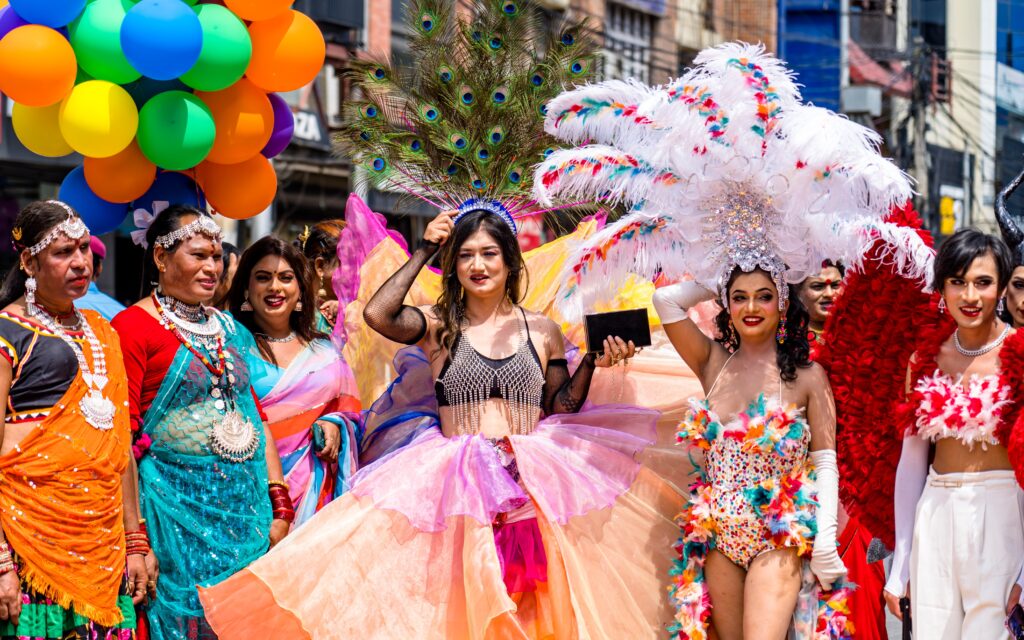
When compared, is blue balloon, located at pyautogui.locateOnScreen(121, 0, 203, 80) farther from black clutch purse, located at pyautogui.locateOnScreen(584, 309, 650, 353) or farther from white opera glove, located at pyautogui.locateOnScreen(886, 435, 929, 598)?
white opera glove, located at pyautogui.locateOnScreen(886, 435, 929, 598)

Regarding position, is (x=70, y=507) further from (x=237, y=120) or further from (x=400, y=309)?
(x=237, y=120)

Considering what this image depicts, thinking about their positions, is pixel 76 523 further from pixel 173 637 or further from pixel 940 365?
pixel 940 365

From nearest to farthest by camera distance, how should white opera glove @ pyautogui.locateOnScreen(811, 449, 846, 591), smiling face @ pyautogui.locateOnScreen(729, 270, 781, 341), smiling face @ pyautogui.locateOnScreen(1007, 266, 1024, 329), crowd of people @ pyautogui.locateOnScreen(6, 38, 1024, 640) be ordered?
crowd of people @ pyautogui.locateOnScreen(6, 38, 1024, 640) → white opera glove @ pyautogui.locateOnScreen(811, 449, 846, 591) → smiling face @ pyautogui.locateOnScreen(729, 270, 781, 341) → smiling face @ pyautogui.locateOnScreen(1007, 266, 1024, 329)

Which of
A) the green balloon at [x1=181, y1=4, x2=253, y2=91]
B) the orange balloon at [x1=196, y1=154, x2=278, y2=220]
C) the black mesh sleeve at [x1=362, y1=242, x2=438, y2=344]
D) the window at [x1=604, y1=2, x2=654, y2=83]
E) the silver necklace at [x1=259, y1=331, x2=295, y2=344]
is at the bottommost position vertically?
the silver necklace at [x1=259, y1=331, x2=295, y2=344]

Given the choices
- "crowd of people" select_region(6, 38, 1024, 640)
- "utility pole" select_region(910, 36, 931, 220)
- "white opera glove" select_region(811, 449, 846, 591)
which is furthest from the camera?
"utility pole" select_region(910, 36, 931, 220)

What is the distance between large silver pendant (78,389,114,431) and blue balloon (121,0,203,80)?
1278mm

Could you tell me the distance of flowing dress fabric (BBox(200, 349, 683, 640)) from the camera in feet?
15.1

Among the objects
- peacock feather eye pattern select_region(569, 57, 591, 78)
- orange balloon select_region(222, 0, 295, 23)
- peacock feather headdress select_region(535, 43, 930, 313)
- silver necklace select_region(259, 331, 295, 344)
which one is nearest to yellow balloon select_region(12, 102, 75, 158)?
orange balloon select_region(222, 0, 295, 23)

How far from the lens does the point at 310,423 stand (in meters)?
5.64

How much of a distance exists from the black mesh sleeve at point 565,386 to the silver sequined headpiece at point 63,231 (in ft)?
5.85

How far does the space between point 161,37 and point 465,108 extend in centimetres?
135

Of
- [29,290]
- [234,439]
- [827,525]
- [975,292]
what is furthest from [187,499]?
[975,292]

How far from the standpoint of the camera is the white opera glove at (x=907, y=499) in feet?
14.9

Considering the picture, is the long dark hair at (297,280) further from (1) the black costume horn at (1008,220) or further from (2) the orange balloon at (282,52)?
(1) the black costume horn at (1008,220)
